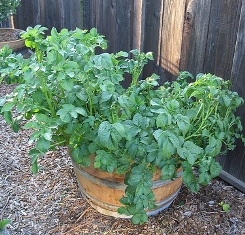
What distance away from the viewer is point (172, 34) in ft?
8.68

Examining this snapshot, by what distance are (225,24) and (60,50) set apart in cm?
101

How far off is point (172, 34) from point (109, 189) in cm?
117

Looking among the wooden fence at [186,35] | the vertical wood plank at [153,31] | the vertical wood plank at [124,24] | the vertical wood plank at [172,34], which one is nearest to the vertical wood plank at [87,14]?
the wooden fence at [186,35]

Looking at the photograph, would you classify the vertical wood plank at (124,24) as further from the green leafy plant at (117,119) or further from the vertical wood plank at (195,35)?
the green leafy plant at (117,119)

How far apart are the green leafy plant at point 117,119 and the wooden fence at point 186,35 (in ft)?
1.09

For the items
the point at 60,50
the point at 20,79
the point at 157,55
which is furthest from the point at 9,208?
the point at 157,55

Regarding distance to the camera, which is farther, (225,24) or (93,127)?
(225,24)

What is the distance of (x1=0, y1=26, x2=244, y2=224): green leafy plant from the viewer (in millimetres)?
1688

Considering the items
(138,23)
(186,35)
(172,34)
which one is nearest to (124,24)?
(138,23)

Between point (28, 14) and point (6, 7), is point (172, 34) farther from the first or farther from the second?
point (28, 14)

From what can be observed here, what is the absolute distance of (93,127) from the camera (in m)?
1.85

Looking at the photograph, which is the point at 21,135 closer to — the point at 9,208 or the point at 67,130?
the point at 9,208

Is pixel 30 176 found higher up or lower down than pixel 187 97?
lower down

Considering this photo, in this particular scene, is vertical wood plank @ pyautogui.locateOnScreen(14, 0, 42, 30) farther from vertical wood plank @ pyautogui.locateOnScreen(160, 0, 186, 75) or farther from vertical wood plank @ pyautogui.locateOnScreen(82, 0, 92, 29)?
vertical wood plank @ pyautogui.locateOnScreen(160, 0, 186, 75)
